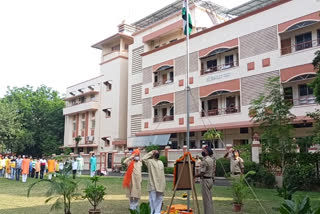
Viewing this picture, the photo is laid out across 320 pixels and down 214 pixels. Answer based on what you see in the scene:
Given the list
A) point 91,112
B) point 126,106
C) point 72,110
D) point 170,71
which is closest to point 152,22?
point 170,71

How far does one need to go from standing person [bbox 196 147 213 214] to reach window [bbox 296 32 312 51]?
1569 cm

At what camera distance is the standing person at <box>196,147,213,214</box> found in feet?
25.1

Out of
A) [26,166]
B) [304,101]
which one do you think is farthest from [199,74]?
[26,166]

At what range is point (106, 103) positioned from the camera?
118 feet

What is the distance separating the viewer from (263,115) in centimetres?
1436

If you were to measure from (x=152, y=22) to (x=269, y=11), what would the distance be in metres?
14.5

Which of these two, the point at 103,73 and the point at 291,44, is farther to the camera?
the point at 103,73

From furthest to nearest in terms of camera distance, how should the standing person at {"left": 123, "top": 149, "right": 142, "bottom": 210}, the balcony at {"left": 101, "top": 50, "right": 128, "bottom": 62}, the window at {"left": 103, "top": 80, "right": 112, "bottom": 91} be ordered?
the window at {"left": 103, "top": 80, "right": 112, "bottom": 91} → the balcony at {"left": 101, "top": 50, "right": 128, "bottom": 62} → the standing person at {"left": 123, "top": 149, "right": 142, "bottom": 210}

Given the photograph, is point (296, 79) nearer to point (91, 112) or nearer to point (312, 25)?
point (312, 25)

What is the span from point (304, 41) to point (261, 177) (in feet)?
33.7

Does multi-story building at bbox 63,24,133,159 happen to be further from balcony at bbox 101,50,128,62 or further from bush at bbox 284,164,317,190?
bush at bbox 284,164,317,190

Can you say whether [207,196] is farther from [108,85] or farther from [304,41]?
[108,85]

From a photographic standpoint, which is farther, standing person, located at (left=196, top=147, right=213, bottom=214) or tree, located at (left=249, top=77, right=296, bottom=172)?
tree, located at (left=249, top=77, right=296, bottom=172)

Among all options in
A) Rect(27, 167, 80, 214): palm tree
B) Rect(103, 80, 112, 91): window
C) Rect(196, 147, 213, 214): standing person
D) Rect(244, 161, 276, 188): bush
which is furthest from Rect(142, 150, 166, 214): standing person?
Rect(103, 80, 112, 91): window
